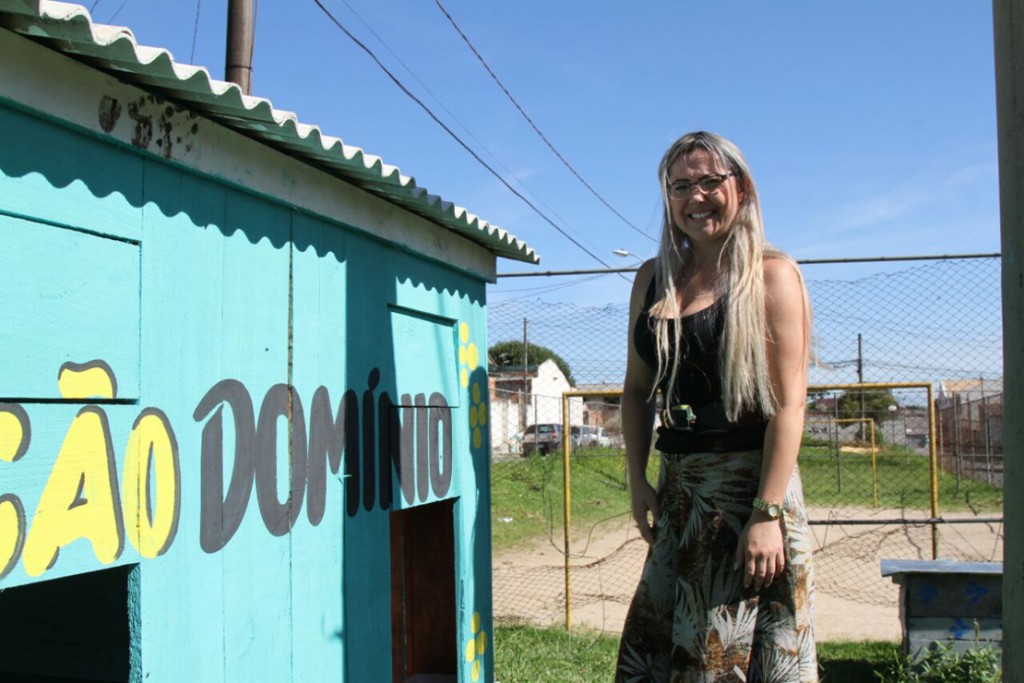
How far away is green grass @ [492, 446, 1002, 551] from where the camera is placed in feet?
45.6

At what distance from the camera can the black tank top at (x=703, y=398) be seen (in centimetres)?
246

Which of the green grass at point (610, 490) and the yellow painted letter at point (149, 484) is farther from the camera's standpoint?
the green grass at point (610, 490)

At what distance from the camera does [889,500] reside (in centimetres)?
1775

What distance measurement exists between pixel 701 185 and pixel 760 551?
3.25 ft

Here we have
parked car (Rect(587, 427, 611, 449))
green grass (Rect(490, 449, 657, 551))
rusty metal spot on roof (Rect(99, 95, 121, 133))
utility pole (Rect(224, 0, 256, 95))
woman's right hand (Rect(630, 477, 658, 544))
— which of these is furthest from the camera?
parked car (Rect(587, 427, 611, 449))

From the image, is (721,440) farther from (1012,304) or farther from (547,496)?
(547,496)

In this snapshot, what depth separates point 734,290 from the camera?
96.2 inches

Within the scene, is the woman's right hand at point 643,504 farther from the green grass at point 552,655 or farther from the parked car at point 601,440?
the parked car at point 601,440

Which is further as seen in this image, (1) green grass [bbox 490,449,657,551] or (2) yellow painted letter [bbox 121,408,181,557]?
(1) green grass [bbox 490,449,657,551]

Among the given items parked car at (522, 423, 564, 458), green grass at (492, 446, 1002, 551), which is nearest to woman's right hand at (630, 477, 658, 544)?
green grass at (492, 446, 1002, 551)

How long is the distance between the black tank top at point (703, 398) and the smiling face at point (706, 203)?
0.23 metres

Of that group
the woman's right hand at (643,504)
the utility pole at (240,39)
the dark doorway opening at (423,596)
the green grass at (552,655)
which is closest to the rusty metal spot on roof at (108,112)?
the woman's right hand at (643,504)

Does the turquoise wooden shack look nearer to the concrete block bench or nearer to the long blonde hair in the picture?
the long blonde hair

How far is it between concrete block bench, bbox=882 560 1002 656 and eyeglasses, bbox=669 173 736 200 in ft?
12.8
